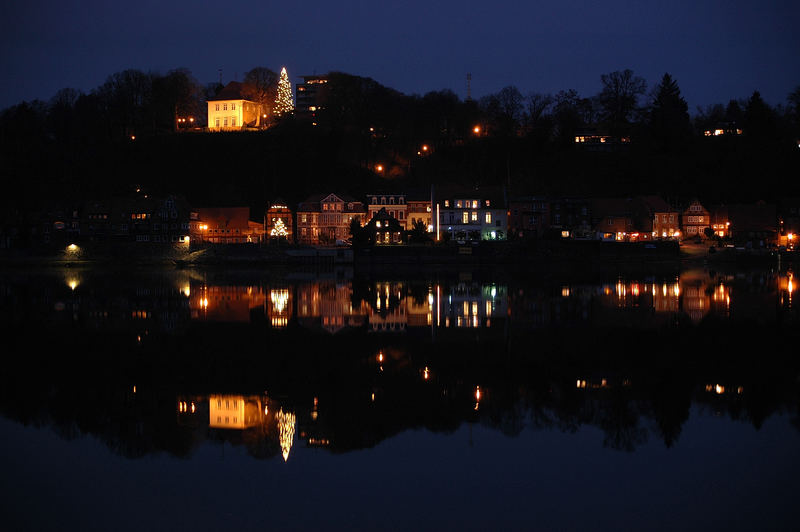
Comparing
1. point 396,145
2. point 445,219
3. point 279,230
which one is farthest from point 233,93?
point 445,219

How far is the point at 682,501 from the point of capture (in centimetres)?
816

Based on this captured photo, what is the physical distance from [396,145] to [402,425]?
72.3 m

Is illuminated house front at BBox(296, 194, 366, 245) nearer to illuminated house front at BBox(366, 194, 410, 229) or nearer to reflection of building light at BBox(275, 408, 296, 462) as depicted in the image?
illuminated house front at BBox(366, 194, 410, 229)

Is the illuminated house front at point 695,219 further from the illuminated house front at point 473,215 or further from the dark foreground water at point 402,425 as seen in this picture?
the dark foreground water at point 402,425

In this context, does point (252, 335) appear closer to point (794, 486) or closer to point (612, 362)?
point (612, 362)

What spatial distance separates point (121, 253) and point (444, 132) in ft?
138

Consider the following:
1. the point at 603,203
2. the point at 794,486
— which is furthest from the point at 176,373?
the point at 603,203

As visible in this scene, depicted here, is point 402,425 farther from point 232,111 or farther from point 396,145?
point 232,111

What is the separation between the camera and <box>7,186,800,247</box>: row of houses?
63.6 m

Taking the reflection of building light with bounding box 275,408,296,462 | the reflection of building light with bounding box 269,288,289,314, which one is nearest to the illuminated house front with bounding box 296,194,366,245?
the reflection of building light with bounding box 269,288,289,314

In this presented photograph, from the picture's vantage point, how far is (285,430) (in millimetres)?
10500

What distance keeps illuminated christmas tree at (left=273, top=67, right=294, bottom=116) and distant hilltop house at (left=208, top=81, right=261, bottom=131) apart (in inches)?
128

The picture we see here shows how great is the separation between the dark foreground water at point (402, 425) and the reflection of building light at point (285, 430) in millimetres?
48

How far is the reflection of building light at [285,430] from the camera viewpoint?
32.1 ft
